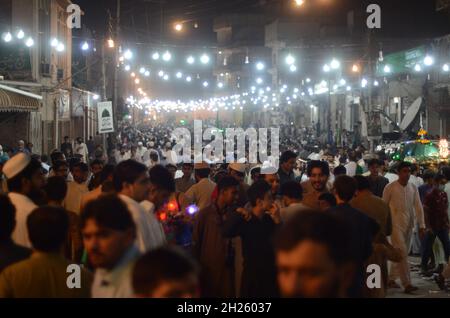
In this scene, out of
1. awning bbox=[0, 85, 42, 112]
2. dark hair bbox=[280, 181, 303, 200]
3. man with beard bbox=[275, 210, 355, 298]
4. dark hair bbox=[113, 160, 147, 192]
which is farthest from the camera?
awning bbox=[0, 85, 42, 112]

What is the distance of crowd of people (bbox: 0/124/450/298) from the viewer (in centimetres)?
314

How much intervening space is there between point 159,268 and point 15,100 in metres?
19.3

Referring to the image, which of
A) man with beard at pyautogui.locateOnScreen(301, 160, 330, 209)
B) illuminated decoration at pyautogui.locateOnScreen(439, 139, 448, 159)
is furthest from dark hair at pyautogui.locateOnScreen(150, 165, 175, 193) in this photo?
illuminated decoration at pyautogui.locateOnScreen(439, 139, 448, 159)

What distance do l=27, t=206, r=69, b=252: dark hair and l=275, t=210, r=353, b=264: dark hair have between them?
178cm

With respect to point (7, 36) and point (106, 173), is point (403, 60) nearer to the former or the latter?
point (7, 36)

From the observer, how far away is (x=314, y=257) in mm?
3000

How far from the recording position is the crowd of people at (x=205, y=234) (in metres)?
3.14

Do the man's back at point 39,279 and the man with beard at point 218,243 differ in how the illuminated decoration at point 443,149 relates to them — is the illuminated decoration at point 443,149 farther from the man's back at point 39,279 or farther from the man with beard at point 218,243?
the man's back at point 39,279

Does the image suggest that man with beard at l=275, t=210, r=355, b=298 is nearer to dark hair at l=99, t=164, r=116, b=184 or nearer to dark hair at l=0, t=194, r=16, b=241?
dark hair at l=0, t=194, r=16, b=241

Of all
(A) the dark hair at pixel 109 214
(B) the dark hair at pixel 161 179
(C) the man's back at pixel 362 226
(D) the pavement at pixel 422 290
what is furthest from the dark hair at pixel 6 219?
(D) the pavement at pixel 422 290
